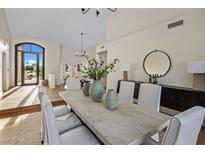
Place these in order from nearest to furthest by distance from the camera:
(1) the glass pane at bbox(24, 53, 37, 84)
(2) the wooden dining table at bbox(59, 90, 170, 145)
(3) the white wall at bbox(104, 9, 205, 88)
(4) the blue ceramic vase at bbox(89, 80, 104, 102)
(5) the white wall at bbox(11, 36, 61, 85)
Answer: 1. (2) the wooden dining table at bbox(59, 90, 170, 145)
2. (4) the blue ceramic vase at bbox(89, 80, 104, 102)
3. (3) the white wall at bbox(104, 9, 205, 88)
4. (1) the glass pane at bbox(24, 53, 37, 84)
5. (5) the white wall at bbox(11, 36, 61, 85)

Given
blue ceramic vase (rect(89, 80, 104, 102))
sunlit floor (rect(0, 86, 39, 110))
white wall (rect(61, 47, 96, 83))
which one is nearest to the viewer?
blue ceramic vase (rect(89, 80, 104, 102))

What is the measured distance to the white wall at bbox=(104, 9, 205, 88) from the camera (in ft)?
10.1

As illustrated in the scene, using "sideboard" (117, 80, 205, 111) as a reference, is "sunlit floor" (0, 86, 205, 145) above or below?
below

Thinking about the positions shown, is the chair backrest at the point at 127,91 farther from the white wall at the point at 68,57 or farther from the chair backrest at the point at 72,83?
the white wall at the point at 68,57

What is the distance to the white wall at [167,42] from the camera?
10.1 ft

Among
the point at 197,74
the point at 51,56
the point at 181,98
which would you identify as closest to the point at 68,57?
the point at 51,56

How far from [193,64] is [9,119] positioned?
4233 mm

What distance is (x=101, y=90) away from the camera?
2.02 meters

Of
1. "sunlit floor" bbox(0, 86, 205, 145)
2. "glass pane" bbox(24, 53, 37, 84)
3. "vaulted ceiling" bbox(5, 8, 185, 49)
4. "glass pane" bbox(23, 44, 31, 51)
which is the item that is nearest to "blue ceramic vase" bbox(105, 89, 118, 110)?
"sunlit floor" bbox(0, 86, 205, 145)

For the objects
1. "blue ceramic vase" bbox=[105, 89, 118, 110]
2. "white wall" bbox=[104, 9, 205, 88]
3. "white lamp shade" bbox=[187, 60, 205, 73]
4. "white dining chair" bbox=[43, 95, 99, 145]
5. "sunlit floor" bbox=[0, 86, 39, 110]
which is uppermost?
"white wall" bbox=[104, 9, 205, 88]

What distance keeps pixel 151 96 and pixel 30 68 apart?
8.68m

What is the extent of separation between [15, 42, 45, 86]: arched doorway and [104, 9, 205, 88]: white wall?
18.9ft

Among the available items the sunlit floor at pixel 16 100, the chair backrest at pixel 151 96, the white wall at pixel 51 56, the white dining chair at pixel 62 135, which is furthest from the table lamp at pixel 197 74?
the white wall at pixel 51 56

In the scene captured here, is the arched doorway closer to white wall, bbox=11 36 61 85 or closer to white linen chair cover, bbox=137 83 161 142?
white wall, bbox=11 36 61 85
